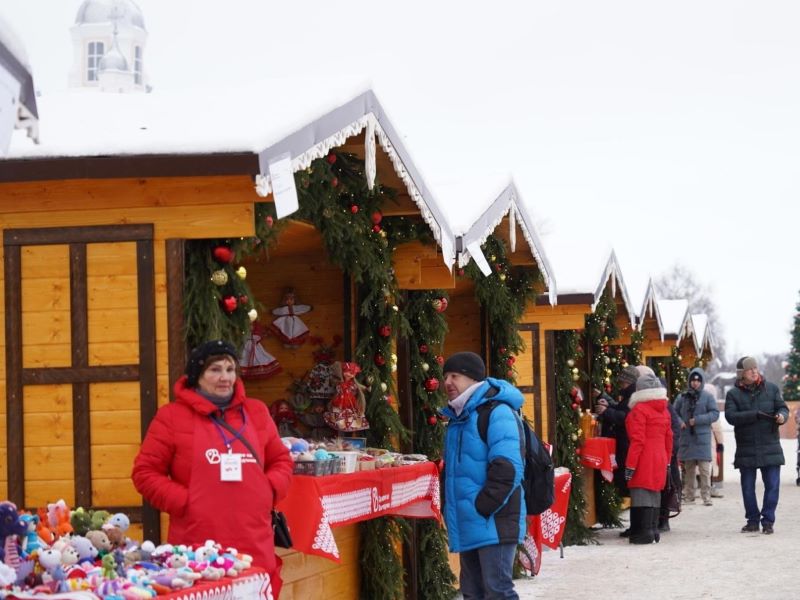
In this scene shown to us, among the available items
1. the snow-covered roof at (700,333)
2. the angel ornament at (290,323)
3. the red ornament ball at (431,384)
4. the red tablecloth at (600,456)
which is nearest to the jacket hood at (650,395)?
the red tablecloth at (600,456)

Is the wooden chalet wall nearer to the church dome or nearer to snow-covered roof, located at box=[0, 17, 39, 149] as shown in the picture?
snow-covered roof, located at box=[0, 17, 39, 149]

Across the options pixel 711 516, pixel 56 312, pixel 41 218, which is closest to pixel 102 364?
pixel 56 312

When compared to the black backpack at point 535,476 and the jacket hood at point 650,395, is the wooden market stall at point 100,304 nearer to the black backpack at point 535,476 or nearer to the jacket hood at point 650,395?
the black backpack at point 535,476

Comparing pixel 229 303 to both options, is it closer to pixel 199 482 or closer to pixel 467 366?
pixel 199 482

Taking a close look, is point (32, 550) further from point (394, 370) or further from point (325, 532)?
point (394, 370)

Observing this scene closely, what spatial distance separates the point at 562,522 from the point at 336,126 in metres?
5.50

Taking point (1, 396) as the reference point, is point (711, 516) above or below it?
below

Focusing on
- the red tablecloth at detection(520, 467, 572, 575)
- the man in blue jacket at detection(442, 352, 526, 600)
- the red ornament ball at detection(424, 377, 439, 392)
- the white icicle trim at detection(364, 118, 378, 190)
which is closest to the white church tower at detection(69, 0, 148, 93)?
the red tablecloth at detection(520, 467, 572, 575)

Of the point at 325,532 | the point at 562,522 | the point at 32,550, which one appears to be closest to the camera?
the point at 32,550

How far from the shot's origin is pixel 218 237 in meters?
6.63

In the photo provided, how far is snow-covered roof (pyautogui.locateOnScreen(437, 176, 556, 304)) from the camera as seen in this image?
9922 millimetres

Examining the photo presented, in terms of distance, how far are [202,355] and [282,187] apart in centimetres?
86

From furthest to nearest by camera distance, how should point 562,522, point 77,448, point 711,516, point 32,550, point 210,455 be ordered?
point 711,516, point 562,522, point 77,448, point 210,455, point 32,550

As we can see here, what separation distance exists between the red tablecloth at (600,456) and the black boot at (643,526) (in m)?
0.98
